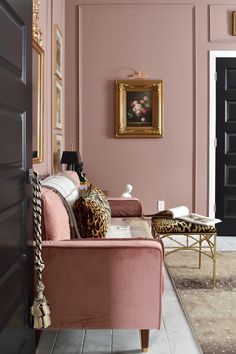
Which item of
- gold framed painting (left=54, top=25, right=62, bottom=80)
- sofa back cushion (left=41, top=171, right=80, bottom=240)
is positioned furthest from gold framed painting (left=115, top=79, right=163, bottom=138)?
sofa back cushion (left=41, top=171, right=80, bottom=240)

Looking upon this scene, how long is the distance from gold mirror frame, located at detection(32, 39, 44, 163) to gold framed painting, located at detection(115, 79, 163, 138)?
5.55ft

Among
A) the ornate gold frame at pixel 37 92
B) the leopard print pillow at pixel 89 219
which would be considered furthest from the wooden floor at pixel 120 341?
the ornate gold frame at pixel 37 92

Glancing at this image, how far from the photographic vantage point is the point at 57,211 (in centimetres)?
231

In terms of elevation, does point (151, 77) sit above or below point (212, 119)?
above

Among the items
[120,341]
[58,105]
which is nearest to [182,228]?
[120,341]

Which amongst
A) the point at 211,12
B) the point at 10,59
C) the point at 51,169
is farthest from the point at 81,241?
the point at 211,12

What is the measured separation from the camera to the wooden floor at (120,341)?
91.1 inches

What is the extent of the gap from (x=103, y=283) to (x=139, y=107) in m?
3.22

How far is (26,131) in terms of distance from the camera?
1611 mm

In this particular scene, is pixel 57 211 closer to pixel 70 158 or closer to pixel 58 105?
pixel 70 158

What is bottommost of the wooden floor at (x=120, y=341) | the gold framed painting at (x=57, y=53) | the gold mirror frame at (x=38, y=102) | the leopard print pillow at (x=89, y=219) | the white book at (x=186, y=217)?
the wooden floor at (x=120, y=341)

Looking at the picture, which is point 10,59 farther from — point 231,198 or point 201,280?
point 231,198

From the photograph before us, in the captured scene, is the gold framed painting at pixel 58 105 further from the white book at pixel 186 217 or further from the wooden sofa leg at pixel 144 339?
the wooden sofa leg at pixel 144 339

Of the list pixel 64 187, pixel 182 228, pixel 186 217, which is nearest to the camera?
pixel 64 187
